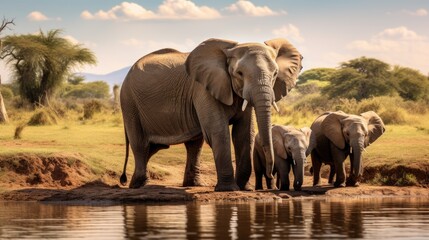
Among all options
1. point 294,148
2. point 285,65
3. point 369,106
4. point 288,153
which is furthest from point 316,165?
point 369,106

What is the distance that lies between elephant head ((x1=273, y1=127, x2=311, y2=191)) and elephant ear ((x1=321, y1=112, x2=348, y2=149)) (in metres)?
1.00

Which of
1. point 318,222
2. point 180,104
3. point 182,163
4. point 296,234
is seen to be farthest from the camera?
point 182,163

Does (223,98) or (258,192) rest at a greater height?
(223,98)

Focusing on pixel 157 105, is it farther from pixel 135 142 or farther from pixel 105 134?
pixel 105 134

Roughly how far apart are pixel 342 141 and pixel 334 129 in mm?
311

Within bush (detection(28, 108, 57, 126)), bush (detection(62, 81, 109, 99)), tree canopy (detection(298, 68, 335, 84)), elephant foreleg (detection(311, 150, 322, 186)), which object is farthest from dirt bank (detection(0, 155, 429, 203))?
tree canopy (detection(298, 68, 335, 84))

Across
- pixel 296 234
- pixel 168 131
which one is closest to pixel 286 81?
pixel 168 131

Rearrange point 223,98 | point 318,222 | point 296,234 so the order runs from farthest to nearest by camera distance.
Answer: point 223,98 < point 318,222 < point 296,234

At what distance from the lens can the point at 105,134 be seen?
87.7 feet

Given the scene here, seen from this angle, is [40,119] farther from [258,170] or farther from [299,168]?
[299,168]

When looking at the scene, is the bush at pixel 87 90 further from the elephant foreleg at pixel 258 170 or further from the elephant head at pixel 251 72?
the elephant head at pixel 251 72

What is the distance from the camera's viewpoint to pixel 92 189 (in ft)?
57.6

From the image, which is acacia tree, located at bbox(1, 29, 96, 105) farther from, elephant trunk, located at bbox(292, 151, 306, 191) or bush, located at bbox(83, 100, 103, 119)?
elephant trunk, located at bbox(292, 151, 306, 191)

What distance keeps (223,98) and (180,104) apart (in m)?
1.62
